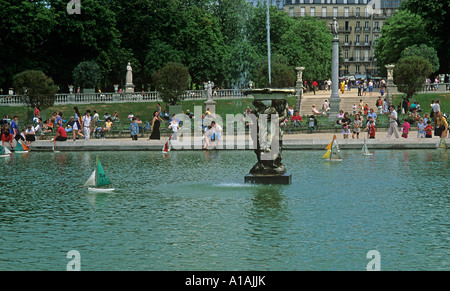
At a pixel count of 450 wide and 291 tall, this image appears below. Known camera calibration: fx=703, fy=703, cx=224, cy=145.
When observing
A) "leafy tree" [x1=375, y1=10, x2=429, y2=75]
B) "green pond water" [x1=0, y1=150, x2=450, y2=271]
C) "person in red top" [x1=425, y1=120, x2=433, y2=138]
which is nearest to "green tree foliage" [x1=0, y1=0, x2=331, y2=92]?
"leafy tree" [x1=375, y1=10, x2=429, y2=75]

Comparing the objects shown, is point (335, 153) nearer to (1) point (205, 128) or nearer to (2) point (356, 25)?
(1) point (205, 128)

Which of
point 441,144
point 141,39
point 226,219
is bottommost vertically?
point 226,219

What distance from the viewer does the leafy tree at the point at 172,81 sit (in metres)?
48.8

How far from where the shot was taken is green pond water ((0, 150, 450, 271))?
10.9m

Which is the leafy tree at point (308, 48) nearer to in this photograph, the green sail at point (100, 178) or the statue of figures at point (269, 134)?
the statue of figures at point (269, 134)

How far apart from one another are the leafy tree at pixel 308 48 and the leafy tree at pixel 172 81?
34980 mm

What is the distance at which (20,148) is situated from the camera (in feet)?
102

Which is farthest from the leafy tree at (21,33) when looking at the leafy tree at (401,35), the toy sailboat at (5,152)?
the leafy tree at (401,35)

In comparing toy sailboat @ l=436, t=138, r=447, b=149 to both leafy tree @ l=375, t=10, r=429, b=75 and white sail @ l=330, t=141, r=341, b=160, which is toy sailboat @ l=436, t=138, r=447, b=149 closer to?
white sail @ l=330, t=141, r=341, b=160

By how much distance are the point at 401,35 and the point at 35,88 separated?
168ft

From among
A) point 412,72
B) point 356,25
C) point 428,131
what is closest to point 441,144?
point 428,131

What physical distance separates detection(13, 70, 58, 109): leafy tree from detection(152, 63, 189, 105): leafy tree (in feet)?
24.6
